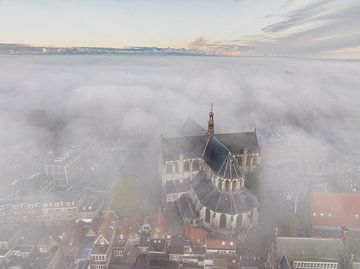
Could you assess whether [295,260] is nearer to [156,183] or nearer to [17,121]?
[156,183]

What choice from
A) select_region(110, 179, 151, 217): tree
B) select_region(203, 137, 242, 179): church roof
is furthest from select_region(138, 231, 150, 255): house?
select_region(203, 137, 242, 179): church roof

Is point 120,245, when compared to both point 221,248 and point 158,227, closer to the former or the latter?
point 158,227

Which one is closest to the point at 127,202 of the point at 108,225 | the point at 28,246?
the point at 108,225

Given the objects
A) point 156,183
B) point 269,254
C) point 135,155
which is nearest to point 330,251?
point 269,254

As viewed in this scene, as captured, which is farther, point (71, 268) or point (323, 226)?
point (323, 226)

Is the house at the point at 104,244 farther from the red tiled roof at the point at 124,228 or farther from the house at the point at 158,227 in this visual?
the house at the point at 158,227
